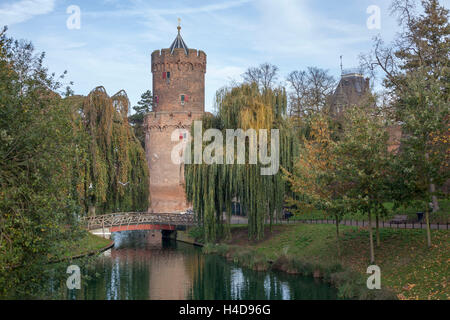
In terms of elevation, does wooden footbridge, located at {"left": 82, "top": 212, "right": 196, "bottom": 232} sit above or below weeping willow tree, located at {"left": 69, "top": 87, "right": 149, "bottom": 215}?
below

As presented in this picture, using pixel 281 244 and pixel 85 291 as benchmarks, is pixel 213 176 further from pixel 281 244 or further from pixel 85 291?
pixel 85 291

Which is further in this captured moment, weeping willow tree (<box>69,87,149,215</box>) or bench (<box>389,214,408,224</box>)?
weeping willow tree (<box>69,87,149,215</box>)

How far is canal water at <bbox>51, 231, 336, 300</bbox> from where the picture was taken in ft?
53.6

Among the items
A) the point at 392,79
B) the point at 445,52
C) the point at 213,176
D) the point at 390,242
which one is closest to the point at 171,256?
the point at 213,176

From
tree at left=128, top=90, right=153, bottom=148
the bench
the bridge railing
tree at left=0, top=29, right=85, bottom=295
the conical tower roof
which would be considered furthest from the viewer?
tree at left=128, top=90, right=153, bottom=148

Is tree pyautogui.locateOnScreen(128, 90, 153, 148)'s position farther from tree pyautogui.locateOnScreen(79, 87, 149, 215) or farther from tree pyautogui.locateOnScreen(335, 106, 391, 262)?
tree pyautogui.locateOnScreen(335, 106, 391, 262)

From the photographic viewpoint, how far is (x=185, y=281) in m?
19.1

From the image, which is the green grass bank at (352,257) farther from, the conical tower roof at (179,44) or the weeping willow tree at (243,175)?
the conical tower roof at (179,44)

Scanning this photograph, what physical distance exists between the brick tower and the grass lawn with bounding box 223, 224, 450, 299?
54.2 ft

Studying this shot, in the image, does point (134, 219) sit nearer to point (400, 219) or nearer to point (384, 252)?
point (400, 219)

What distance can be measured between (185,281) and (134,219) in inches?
462

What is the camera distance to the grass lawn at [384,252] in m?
14.8

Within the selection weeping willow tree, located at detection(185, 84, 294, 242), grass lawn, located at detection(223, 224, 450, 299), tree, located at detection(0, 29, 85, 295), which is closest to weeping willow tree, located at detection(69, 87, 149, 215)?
weeping willow tree, located at detection(185, 84, 294, 242)
